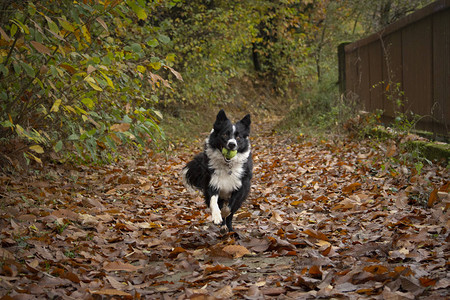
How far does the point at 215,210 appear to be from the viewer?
5324 mm

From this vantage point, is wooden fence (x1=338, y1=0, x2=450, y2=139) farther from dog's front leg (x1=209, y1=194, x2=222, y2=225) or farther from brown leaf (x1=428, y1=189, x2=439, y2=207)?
dog's front leg (x1=209, y1=194, x2=222, y2=225)

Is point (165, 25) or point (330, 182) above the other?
point (165, 25)

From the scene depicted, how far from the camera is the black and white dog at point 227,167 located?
5566mm

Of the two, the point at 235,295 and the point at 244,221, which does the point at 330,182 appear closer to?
the point at 244,221

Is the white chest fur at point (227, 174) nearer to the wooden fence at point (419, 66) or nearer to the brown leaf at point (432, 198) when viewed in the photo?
the brown leaf at point (432, 198)

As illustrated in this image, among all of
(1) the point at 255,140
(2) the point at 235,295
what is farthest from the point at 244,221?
(1) the point at 255,140

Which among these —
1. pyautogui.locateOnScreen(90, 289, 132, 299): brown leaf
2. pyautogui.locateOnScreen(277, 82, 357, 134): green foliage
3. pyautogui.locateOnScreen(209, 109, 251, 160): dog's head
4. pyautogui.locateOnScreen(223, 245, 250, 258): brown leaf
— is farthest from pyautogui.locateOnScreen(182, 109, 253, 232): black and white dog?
pyautogui.locateOnScreen(277, 82, 357, 134): green foliage

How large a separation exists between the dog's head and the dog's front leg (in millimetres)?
544

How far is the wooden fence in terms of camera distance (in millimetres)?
6520

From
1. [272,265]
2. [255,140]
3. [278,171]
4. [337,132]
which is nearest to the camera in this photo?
[272,265]

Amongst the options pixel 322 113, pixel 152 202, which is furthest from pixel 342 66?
pixel 152 202

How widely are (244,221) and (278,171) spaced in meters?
3.15

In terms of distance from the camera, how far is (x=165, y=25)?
11.8 metres

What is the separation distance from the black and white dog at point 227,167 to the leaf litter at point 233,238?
375 mm
